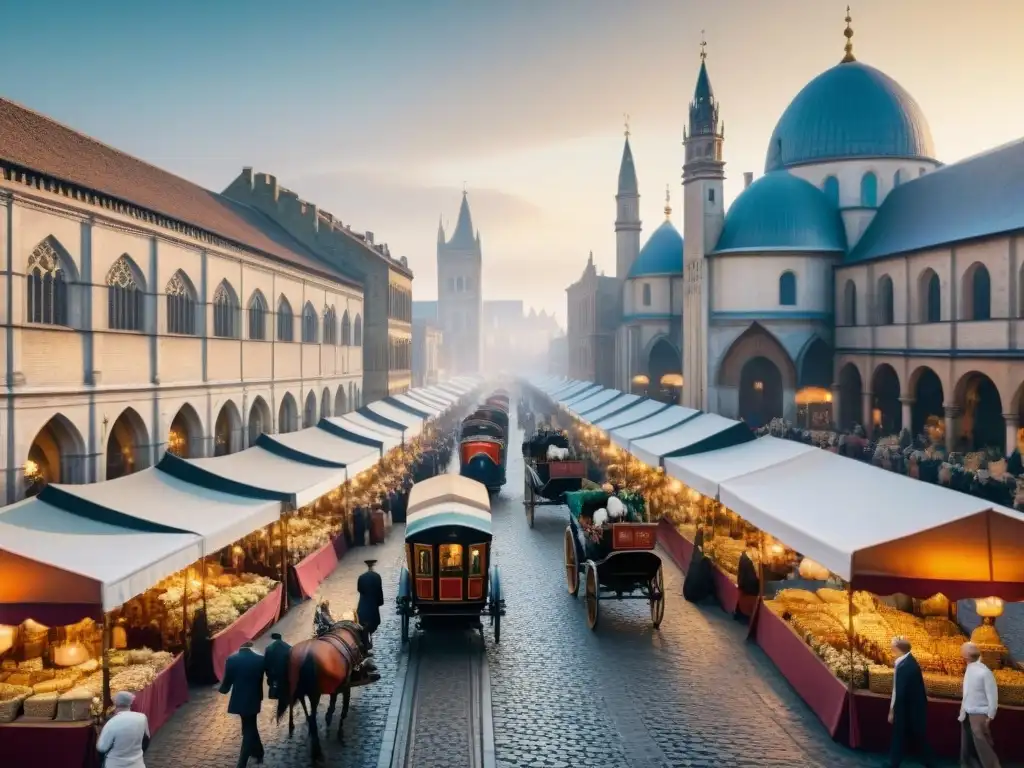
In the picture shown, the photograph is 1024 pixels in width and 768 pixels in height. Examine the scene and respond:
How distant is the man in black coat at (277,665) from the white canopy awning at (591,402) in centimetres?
3157

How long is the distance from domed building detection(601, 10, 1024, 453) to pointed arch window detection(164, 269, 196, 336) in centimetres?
2958

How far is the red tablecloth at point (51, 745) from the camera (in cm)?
1039

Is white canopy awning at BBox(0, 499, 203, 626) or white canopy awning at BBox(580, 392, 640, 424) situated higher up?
white canopy awning at BBox(580, 392, 640, 424)

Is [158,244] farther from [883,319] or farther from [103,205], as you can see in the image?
[883,319]

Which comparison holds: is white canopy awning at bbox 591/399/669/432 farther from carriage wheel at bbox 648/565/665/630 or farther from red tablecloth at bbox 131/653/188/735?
red tablecloth at bbox 131/653/188/735

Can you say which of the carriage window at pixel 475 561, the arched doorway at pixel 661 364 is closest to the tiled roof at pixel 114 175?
the carriage window at pixel 475 561

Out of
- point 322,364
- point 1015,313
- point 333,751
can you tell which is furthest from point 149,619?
point 1015,313

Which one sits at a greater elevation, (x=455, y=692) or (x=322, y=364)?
(x=322, y=364)

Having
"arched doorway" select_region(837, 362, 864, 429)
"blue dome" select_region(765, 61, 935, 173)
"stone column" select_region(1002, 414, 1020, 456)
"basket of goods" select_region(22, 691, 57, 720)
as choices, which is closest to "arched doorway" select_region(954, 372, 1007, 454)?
"stone column" select_region(1002, 414, 1020, 456)

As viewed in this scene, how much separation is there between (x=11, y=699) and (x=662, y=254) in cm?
5807

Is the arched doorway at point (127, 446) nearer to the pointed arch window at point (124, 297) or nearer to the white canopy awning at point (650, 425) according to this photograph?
the pointed arch window at point (124, 297)

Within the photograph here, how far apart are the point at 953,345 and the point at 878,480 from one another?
930 inches

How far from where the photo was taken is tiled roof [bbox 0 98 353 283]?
19.9m

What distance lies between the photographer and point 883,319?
4309 centimetres
